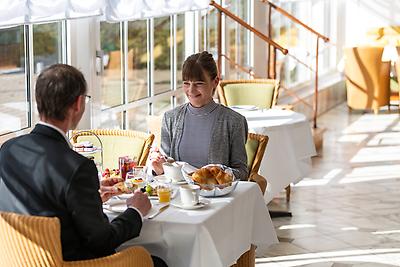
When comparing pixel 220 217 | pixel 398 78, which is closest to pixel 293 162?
pixel 220 217

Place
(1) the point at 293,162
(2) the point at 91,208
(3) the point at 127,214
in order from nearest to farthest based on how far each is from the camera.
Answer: (2) the point at 91,208, (3) the point at 127,214, (1) the point at 293,162

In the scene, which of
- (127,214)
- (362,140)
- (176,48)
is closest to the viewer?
(127,214)

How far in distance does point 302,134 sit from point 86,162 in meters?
3.29

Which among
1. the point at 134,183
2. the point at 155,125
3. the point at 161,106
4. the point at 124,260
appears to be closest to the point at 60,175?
the point at 124,260

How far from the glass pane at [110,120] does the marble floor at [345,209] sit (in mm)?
1306

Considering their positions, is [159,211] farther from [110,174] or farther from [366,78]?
[366,78]

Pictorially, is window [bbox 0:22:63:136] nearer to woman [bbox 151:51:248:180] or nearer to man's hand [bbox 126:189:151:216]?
woman [bbox 151:51:248:180]

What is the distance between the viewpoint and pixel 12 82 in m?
4.61

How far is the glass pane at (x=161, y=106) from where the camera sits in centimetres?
674

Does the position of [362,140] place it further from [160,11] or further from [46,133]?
[46,133]

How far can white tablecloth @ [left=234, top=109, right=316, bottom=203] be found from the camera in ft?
18.4

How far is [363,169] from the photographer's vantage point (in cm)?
768

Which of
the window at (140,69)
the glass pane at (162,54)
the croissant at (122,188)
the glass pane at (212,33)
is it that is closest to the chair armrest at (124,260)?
the croissant at (122,188)

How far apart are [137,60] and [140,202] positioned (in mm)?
3342
